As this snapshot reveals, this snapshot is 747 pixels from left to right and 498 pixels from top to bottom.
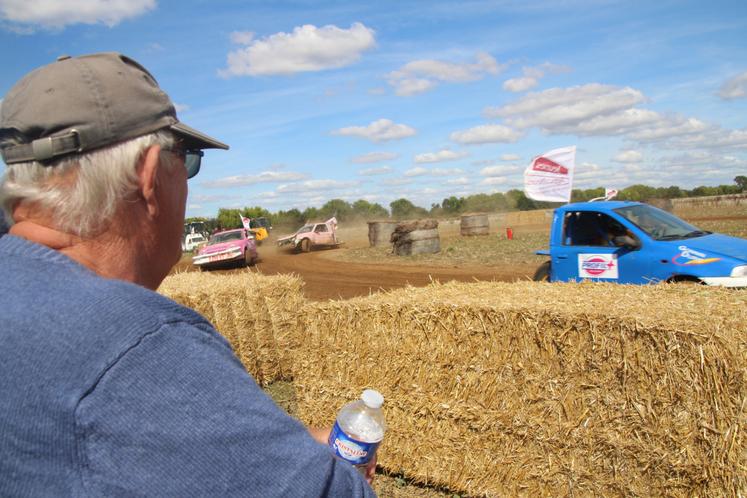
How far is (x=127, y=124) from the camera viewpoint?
122 cm

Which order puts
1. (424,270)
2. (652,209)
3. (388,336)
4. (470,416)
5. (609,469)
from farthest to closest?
(424,270) < (652,209) < (388,336) < (470,416) < (609,469)

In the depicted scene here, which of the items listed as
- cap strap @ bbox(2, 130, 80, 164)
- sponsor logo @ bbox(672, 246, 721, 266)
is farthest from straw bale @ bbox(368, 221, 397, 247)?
cap strap @ bbox(2, 130, 80, 164)

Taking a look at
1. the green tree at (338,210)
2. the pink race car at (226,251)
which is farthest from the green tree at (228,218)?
the pink race car at (226,251)

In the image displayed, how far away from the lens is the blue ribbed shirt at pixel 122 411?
971 mm

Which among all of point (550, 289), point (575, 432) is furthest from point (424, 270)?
point (575, 432)

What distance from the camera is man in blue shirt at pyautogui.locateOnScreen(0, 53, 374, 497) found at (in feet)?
3.21

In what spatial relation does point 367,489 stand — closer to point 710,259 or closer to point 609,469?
point 609,469

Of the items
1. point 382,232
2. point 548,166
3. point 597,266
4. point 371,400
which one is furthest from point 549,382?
point 382,232

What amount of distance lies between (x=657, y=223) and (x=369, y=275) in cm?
1242

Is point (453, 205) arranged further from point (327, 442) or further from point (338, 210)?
point (327, 442)

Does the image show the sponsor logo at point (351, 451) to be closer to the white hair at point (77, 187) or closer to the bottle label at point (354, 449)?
the bottle label at point (354, 449)

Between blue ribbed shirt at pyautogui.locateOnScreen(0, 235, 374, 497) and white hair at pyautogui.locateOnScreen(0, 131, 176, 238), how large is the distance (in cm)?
19

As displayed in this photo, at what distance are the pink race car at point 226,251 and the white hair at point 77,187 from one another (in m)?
24.9

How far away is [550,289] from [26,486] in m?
4.85
